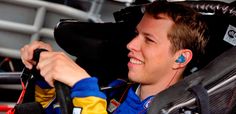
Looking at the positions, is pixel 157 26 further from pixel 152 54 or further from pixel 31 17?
pixel 31 17

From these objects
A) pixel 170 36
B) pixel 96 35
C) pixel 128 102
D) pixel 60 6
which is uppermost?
pixel 170 36

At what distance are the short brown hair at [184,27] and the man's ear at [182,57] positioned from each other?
0.02m

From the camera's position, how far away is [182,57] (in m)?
1.26

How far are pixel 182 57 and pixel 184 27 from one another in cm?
10

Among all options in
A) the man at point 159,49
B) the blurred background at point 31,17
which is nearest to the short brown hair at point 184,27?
the man at point 159,49

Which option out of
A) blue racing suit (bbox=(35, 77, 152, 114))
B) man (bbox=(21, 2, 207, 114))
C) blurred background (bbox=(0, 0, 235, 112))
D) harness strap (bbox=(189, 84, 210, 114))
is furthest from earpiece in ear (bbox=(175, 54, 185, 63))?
blurred background (bbox=(0, 0, 235, 112))

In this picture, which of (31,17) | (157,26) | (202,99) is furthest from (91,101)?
(31,17)

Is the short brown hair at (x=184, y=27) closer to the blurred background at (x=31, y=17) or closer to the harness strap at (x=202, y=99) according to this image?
the harness strap at (x=202, y=99)

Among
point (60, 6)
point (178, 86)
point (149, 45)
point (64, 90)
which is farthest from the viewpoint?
point (60, 6)

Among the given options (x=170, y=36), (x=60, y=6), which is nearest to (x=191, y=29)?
(x=170, y=36)

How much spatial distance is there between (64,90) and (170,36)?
0.48m

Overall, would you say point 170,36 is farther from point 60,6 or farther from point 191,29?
point 60,6

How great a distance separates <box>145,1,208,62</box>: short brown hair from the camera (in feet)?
4.07

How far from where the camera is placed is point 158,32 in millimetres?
1230
